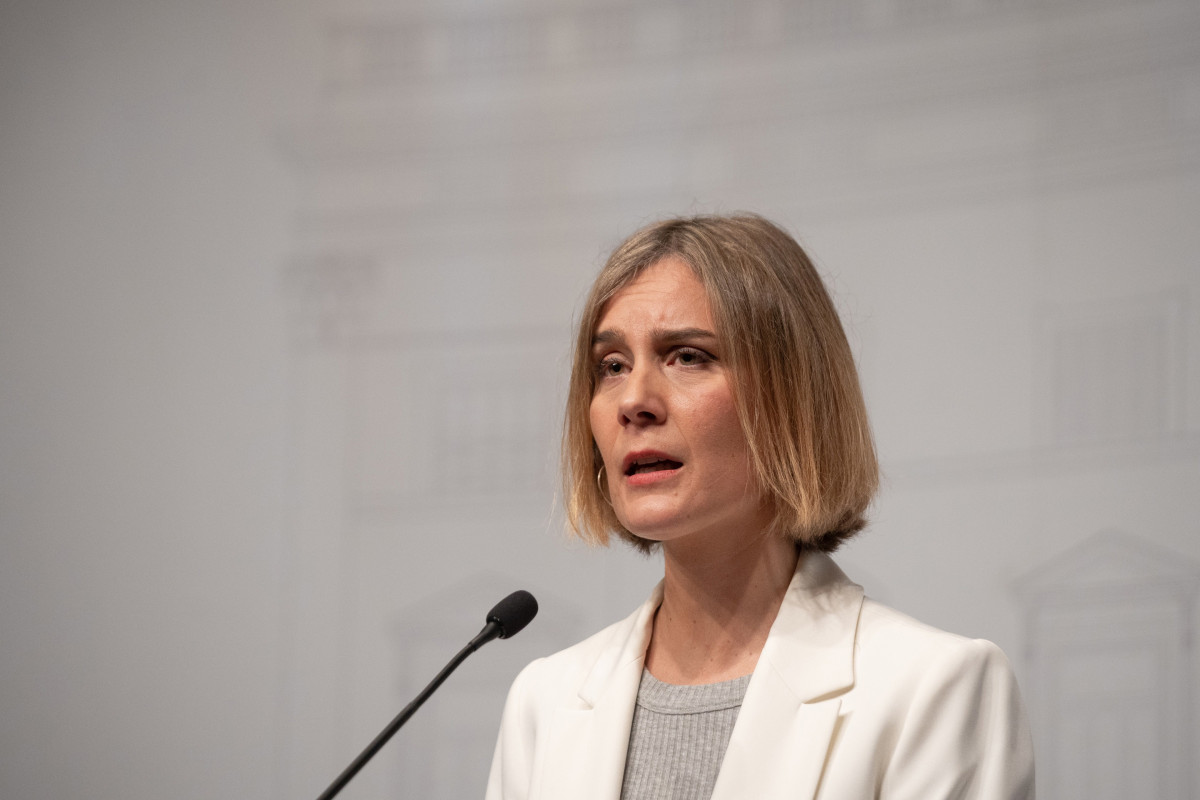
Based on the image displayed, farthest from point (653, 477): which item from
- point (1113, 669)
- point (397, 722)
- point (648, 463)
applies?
point (1113, 669)

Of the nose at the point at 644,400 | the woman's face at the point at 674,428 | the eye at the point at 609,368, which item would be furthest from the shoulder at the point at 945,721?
the eye at the point at 609,368

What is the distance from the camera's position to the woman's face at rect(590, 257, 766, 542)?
5.92 ft

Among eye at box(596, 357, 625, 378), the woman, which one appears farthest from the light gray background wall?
eye at box(596, 357, 625, 378)

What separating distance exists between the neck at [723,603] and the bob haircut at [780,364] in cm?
5

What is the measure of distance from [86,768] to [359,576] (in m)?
0.92

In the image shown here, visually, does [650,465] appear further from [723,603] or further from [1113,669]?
[1113,669]

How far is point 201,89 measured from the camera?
3604 mm

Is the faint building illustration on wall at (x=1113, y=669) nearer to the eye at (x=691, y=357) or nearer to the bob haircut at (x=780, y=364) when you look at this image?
the bob haircut at (x=780, y=364)

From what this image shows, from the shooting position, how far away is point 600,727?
1.86 metres

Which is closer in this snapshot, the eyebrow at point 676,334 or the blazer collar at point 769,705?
the blazer collar at point 769,705

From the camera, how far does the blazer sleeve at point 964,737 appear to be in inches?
62.5

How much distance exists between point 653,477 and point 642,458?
39 mm

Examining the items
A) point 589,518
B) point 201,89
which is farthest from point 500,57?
point 589,518

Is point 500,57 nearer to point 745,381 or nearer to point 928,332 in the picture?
point 928,332
